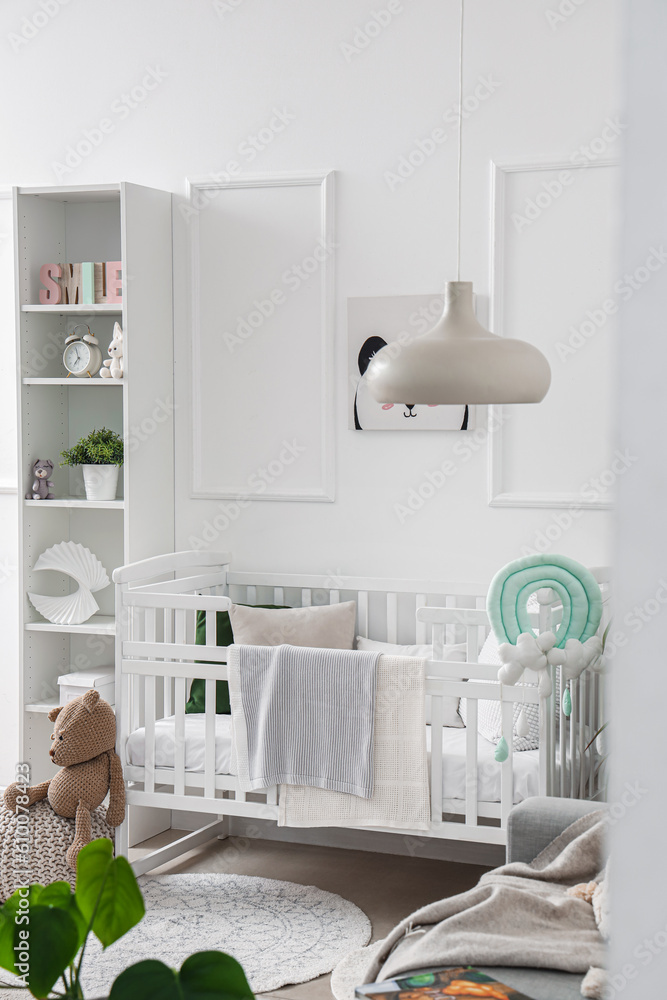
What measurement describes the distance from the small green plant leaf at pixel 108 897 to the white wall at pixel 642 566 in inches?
26.6

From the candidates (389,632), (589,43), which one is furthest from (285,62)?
(389,632)

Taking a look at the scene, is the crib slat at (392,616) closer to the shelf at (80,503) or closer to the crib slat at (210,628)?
the crib slat at (210,628)

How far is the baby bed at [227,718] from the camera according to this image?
2490 millimetres

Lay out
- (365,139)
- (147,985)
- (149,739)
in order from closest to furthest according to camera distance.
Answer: (147,985), (149,739), (365,139)

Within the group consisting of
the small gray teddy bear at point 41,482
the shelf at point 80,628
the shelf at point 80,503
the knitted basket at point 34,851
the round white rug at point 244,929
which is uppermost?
the small gray teddy bear at point 41,482

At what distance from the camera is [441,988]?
1.42 metres

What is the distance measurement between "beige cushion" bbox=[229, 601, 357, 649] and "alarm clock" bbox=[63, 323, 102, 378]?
97 centimetres

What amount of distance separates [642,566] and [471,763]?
2.37 meters

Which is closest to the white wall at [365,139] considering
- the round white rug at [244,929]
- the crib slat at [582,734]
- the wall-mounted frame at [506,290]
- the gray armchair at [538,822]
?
the wall-mounted frame at [506,290]

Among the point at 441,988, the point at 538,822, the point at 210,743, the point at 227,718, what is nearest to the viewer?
the point at 441,988

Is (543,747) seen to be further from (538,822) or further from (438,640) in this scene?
(438,640)

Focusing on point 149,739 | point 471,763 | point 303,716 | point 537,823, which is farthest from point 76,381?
point 537,823

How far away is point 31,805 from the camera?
282 cm

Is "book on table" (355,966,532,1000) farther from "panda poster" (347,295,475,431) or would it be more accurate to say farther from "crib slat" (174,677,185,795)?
"panda poster" (347,295,475,431)
